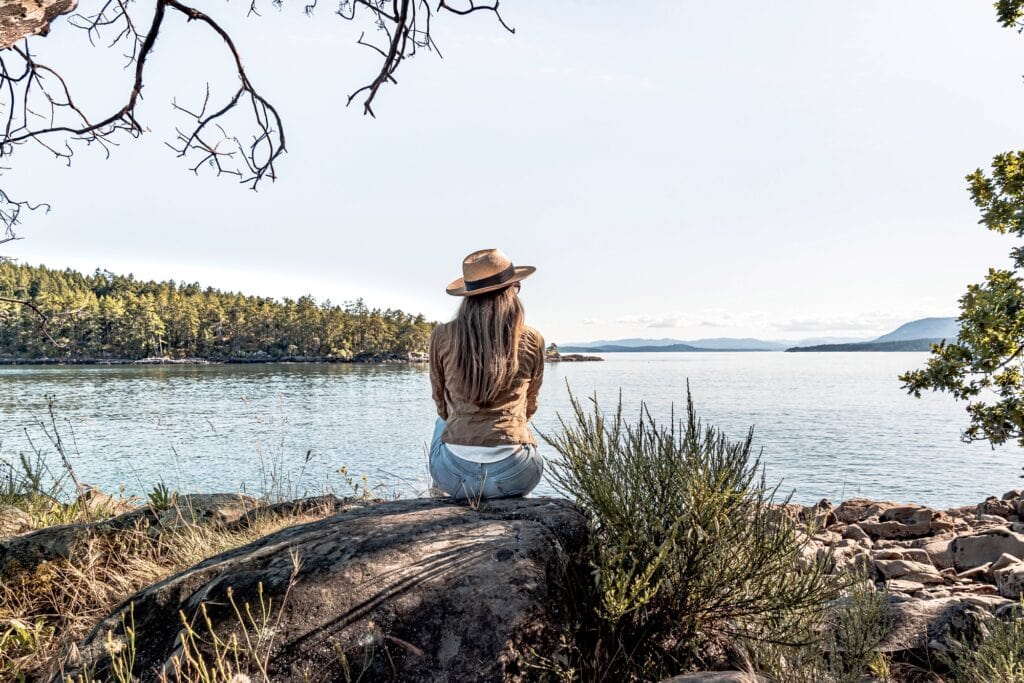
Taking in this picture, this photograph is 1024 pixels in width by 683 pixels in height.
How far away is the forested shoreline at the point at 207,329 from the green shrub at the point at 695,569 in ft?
355

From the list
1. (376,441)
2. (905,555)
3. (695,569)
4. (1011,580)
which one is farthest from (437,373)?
(376,441)

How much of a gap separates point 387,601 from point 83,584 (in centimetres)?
262

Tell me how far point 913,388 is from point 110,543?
23.1ft

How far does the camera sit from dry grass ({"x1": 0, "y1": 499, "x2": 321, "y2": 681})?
325 centimetres

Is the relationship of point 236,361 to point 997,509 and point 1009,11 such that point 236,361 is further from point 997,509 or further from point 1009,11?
point 1009,11

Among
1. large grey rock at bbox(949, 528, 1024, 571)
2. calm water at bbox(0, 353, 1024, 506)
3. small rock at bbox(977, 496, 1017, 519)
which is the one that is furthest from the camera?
calm water at bbox(0, 353, 1024, 506)

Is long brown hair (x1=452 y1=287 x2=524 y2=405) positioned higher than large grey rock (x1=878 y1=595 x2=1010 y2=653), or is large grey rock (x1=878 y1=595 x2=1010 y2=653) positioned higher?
long brown hair (x1=452 y1=287 x2=524 y2=405)

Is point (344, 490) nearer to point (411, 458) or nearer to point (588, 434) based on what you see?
point (411, 458)

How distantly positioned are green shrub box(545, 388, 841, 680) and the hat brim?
1413 mm

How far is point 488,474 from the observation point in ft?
12.4

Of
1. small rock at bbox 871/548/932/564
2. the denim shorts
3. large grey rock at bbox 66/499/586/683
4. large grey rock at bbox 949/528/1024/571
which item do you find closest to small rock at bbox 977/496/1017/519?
large grey rock at bbox 949/528/1024/571

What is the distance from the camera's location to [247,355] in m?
114

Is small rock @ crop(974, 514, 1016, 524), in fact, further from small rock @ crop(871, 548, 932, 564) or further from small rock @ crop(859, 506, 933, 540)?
small rock @ crop(871, 548, 932, 564)

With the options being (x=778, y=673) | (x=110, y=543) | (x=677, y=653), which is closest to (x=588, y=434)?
(x=677, y=653)
